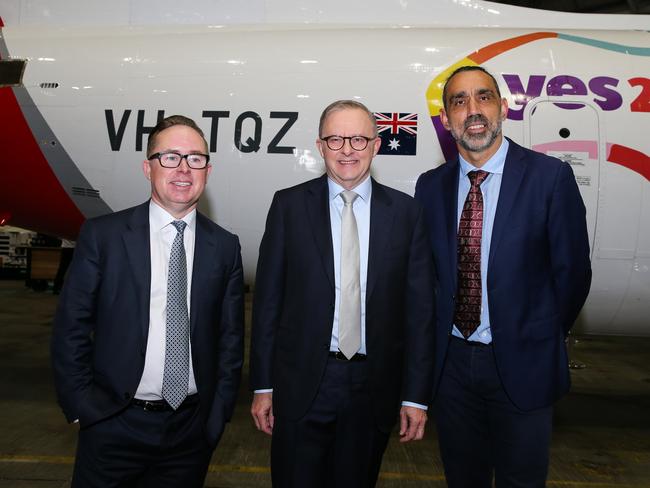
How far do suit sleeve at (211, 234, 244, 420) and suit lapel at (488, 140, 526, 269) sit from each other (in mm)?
1115

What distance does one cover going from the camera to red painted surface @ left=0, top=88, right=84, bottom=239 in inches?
187

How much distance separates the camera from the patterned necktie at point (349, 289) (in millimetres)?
2379

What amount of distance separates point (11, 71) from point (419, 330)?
4.33 m

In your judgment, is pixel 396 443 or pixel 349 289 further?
pixel 396 443

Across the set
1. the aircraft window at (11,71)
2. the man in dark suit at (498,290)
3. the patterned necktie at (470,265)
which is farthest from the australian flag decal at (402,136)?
the aircraft window at (11,71)

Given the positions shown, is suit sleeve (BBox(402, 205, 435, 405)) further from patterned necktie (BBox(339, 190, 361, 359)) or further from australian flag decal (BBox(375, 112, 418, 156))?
australian flag decal (BBox(375, 112, 418, 156))

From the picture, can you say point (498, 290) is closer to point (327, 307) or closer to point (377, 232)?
point (377, 232)

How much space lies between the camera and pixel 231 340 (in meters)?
2.40

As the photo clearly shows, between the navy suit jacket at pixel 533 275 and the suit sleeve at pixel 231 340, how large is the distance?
91 cm

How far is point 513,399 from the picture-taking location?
2.48m

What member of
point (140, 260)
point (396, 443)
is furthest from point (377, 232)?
point (396, 443)

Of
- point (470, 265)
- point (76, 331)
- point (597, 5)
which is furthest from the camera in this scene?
point (597, 5)

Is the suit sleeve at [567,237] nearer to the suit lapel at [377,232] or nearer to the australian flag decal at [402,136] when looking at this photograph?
the suit lapel at [377,232]

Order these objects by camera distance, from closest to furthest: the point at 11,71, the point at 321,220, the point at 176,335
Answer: the point at 176,335 → the point at 321,220 → the point at 11,71
